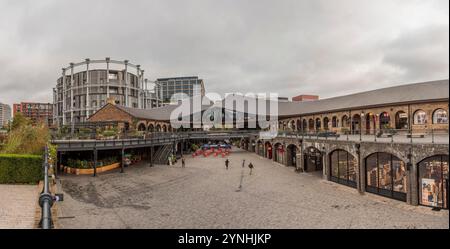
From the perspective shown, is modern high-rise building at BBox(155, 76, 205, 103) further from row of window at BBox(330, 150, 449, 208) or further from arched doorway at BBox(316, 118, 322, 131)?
row of window at BBox(330, 150, 449, 208)

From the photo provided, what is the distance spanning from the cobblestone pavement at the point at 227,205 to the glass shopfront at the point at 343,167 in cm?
76

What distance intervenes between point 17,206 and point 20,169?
616 cm

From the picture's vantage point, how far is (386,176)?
603 inches

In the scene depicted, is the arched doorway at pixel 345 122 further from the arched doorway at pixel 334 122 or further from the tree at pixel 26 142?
the tree at pixel 26 142

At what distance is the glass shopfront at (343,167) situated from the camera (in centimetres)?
1827

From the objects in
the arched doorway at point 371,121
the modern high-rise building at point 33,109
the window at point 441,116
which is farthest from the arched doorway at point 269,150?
the modern high-rise building at point 33,109

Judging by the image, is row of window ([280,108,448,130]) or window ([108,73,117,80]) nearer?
row of window ([280,108,448,130])

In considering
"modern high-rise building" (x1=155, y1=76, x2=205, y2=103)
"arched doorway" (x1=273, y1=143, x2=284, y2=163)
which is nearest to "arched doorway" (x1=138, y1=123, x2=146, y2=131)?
"arched doorway" (x1=273, y1=143, x2=284, y2=163)

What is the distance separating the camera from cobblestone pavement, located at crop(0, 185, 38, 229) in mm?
8986

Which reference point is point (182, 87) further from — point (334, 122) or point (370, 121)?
point (370, 121)

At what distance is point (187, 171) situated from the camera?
26391 millimetres

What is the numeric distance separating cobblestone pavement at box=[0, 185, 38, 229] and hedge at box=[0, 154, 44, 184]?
0.78m

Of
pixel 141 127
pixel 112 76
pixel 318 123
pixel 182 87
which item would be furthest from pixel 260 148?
pixel 182 87
